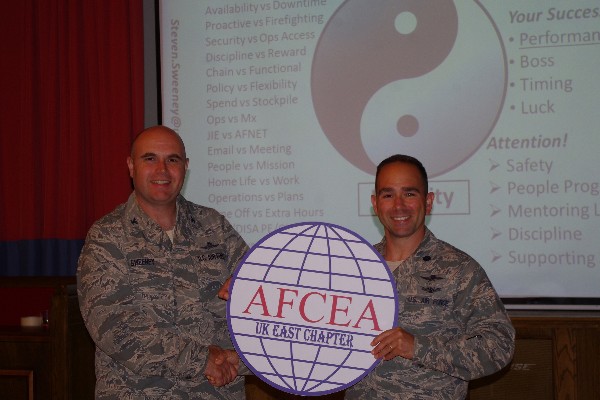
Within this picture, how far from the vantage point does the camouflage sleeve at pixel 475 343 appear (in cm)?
197

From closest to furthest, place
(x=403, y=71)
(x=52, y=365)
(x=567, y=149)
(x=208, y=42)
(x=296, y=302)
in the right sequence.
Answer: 1. (x=296, y=302)
2. (x=52, y=365)
3. (x=567, y=149)
4. (x=403, y=71)
5. (x=208, y=42)

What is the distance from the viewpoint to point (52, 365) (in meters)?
3.16

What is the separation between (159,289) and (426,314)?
35.2 inches

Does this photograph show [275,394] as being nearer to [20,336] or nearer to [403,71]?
[20,336]

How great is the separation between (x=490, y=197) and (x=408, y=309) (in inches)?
61.3

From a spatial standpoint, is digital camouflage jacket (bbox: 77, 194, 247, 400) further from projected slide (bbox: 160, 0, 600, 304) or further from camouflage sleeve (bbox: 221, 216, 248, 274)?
projected slide (bbox: 160, 0, 600, 304)

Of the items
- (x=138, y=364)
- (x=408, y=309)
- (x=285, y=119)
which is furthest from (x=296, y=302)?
(x=285, y=119)

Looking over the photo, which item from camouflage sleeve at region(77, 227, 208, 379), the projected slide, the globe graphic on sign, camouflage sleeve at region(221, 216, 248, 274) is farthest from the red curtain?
the globe graphic on sign

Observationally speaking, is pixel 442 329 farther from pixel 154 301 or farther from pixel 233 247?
pixel 154 301

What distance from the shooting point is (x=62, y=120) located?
13.9ft

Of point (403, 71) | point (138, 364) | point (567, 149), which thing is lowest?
point (138, 364)

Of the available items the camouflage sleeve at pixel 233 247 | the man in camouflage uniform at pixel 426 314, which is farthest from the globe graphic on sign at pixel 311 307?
the camouflage sleeve at pixel 233 247

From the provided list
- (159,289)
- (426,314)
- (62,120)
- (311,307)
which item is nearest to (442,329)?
(426,314)

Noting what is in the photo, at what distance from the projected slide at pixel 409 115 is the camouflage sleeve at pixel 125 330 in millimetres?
1660
